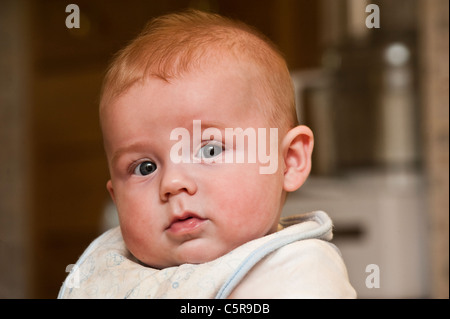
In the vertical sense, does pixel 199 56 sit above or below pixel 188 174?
above

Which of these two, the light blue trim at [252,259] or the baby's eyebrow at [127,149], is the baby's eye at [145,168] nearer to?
the baby's eyebrow at [127,149]

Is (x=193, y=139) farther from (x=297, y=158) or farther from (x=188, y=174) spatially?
(x=297, y=158)

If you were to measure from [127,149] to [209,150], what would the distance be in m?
0.08

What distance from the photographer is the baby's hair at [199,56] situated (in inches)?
20.9

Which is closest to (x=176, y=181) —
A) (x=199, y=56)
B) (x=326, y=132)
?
(x=199, y=56)

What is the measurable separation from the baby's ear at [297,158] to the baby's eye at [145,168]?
0.14 m

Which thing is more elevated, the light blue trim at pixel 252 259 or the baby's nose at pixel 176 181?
the baby's nose at pixel 176 181

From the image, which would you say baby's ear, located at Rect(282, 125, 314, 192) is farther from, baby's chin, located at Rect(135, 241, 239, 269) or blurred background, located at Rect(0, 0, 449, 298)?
blurred background, located at Rect(0, 0, 449, 298)

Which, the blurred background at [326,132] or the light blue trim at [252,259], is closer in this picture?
the light blue trim at [252,259]

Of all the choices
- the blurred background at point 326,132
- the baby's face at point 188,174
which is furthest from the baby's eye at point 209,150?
the blurred background at point 326,132

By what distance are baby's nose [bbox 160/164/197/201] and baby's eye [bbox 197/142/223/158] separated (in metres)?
0.02

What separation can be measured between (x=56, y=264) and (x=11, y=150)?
0.57m

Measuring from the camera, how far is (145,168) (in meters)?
0.54

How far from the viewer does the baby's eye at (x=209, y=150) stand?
20.3 inches
